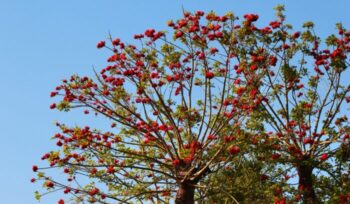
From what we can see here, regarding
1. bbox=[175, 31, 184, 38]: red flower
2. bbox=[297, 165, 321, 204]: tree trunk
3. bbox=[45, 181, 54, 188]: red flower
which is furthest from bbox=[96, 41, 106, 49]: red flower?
bbox=[297, 165, 321, 204]: tree trunk

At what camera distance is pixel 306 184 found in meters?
15.2

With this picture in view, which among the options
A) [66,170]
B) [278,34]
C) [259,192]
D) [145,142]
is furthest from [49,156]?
[278,34]

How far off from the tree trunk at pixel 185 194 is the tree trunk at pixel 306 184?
380 cm

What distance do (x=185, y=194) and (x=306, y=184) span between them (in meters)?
4.58

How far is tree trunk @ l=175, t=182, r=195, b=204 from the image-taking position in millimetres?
12445

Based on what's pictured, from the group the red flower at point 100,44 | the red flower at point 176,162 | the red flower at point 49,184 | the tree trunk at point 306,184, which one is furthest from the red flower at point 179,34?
the tree trunk at point 306,184

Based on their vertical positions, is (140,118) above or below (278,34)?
below

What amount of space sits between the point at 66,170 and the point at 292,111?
7.34 metres

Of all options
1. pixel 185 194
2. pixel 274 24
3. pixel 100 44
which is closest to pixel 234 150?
pixel 185 194

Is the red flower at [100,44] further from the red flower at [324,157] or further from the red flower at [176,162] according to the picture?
the red flower at [324,157]

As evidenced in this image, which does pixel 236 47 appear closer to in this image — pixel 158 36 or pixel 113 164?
pixel 158 36

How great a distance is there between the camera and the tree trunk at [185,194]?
40.8ft

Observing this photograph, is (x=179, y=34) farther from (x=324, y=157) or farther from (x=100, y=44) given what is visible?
(x=324, y=157)

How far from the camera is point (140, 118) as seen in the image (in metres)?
13.6
